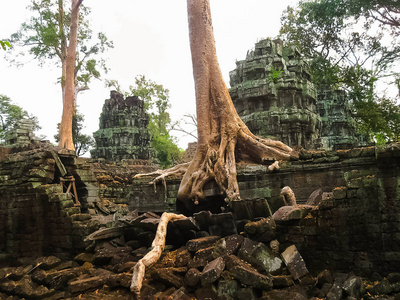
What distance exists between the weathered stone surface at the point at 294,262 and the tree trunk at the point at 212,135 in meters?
2.12

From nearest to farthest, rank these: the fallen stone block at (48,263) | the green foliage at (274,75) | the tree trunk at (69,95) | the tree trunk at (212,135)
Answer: the fallen stone block at (48,263), the tree trunk at (212,135), the green foliage at (274,75), the tree trunk at (69,95)

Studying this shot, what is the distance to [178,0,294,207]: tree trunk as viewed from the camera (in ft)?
22.7

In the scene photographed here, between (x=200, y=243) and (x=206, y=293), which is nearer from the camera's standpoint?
(x=206, y=293)

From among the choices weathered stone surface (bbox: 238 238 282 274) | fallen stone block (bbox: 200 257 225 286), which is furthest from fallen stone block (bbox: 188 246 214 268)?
weathered stone surface (bbox: 238 238 282 274)

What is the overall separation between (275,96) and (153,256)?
28.3 feet

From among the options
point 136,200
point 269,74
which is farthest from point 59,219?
point 269,74

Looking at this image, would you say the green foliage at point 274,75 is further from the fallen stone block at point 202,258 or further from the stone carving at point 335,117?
the fallen stone block at point 202,258

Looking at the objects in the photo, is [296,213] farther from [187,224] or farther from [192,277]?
[187,224]

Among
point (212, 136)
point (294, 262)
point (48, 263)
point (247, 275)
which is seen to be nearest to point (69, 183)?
point (48, 263)

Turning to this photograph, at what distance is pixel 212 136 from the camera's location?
7453 millimetres

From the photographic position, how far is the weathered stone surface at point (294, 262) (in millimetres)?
4121

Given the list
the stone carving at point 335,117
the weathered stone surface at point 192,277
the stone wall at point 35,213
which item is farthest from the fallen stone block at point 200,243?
the stone carving at point 335,117

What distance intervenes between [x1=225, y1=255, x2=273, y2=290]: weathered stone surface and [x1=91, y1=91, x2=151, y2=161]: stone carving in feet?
67.0

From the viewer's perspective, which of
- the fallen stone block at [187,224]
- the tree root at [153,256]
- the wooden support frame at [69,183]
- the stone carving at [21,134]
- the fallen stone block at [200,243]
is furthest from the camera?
the stone carving at [21,134]
